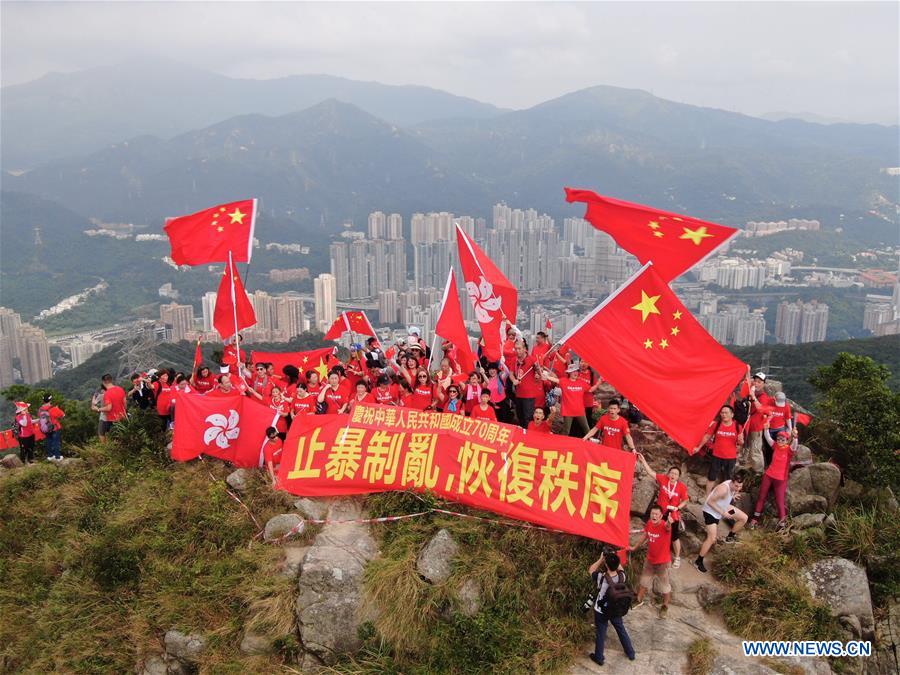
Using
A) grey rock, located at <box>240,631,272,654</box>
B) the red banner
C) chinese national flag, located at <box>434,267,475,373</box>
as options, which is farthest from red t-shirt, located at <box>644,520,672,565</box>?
grey rock, located at <box>240,631,272,654</box>

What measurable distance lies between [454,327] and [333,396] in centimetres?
276

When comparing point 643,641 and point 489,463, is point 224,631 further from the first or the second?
point 643,641

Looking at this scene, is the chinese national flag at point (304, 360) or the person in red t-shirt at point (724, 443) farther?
the chinese national flag at point (304, 360)

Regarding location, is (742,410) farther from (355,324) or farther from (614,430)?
(355,324)

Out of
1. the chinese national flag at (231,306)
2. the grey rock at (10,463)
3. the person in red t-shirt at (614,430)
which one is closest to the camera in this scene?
the person in red t-shirt at (614,430)

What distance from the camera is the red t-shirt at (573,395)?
10750 mm

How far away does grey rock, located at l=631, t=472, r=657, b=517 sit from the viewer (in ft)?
33.7

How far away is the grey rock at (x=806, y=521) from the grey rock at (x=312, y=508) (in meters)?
7.81

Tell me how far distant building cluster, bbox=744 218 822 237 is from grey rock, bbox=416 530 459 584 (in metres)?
161

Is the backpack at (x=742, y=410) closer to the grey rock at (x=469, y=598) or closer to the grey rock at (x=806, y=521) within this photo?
the grey rock at (x=806, y=521)

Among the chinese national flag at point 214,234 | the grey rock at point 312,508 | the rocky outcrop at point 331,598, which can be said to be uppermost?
the chinese national flag at point 214,234

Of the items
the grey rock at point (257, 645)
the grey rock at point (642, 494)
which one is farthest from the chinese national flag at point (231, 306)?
the grey rock at point (642, 494)

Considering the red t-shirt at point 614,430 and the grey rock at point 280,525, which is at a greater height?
the red t-shirt at point 614,430

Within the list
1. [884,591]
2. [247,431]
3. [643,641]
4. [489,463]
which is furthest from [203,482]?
[884,591]
